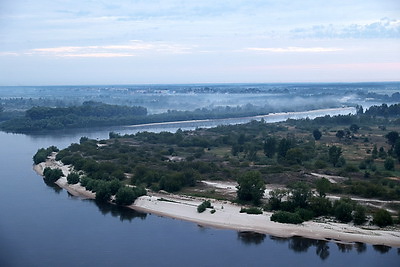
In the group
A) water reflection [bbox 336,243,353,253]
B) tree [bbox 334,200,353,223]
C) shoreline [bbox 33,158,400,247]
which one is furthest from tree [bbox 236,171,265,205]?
water reflection [bbox 336,243,353,253]

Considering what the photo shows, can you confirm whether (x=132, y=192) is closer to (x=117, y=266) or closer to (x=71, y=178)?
(x=71, y=178)

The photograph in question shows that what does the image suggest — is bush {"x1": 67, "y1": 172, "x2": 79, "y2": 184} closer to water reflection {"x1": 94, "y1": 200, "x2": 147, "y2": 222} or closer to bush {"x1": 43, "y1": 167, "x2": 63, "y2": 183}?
bush {"x1": 43, "y1": 167, "x2": 63, "y2": 183}

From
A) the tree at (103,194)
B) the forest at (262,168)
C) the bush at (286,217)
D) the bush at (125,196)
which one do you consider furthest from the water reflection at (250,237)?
the tree at (103,194)

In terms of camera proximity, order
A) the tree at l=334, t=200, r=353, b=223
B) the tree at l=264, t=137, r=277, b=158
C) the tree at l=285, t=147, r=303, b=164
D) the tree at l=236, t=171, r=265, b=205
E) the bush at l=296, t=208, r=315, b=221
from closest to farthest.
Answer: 1. the tree at l=334, t=200, r=353, b=223
2. the bush at l=296, t=208, r=315, b=221
3. the tree at l=236, t=171, r=265, b=205
4. the tree at l=285, t=147, r=303, b=164
5. the tree at l=264, t=137, r=277, b=158

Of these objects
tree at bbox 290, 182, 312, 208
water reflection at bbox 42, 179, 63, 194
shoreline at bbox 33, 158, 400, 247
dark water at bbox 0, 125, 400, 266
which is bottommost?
dark water at bbox 0, 125, 400, 266

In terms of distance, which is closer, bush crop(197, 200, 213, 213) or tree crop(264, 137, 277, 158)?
bush crop(197, 200, 213, 213)

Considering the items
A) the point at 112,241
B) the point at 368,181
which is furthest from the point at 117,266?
the point at 368,181

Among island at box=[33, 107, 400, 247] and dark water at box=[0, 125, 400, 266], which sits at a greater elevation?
island at box=[33, 107, 400, 247]

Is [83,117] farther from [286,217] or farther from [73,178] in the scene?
[286,217]

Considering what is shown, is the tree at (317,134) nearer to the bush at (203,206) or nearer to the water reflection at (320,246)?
the bush at (203,206)
